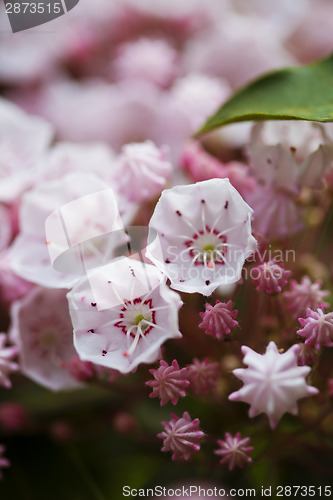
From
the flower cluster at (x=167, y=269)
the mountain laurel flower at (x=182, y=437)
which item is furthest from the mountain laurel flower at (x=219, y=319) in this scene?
the mountain laurel flower at (x=182, y=437)

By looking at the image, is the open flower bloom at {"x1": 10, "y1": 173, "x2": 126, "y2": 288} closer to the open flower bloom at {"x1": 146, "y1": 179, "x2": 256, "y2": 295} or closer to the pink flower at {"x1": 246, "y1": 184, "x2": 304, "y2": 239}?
the open flower bloom at {"x1": 146, "y1": 179, "x2": 256, "y2": 295}

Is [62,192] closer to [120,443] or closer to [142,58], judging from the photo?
[120,443]

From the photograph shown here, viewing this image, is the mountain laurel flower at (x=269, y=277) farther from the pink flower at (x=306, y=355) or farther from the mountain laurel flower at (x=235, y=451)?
the mountain laurel flower at (x=235, y=451)

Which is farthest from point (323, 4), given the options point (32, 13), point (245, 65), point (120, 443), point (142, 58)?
point (120, 443)

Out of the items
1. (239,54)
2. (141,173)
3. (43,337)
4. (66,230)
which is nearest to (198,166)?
(141,173)

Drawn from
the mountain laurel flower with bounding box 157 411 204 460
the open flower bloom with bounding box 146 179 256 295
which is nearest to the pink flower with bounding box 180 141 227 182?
the open flower bloom with bounding box 146 179 256 295

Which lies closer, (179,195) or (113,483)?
(179,195)

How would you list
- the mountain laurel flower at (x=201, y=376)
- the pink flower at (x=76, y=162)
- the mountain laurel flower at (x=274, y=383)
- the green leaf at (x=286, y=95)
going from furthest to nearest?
the pink flower at (x=76, y=162), the green leaf at (x=286, y=95), the mountain laurel flower at (x=201, y=376), the mountain laurel flower at (x=274, y=383)
